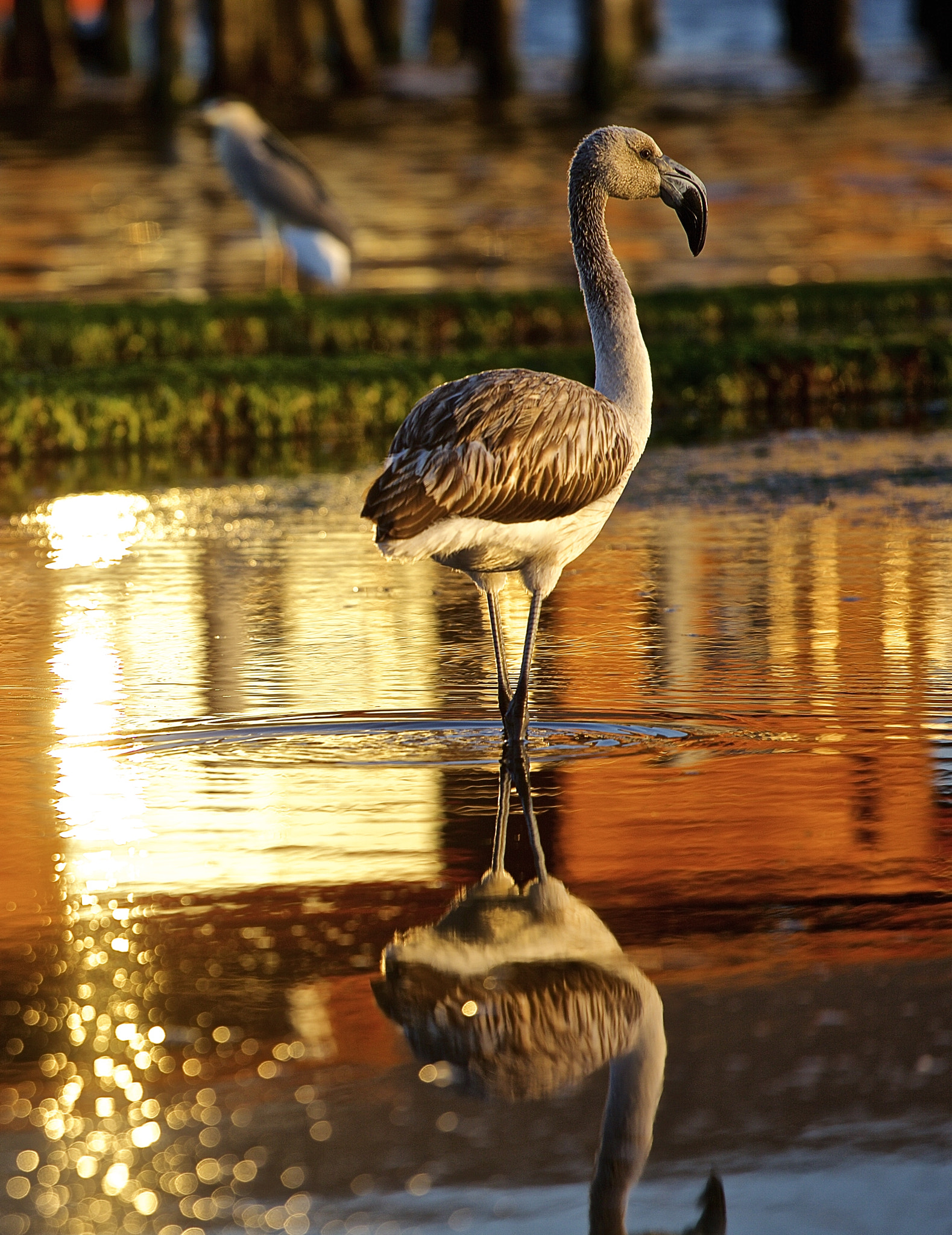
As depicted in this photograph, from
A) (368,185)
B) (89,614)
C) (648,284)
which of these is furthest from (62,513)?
(368,185)

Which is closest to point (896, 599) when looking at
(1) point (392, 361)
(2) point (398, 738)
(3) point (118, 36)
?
(2) point (398, 738)

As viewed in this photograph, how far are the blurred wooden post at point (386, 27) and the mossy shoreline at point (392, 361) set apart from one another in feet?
186

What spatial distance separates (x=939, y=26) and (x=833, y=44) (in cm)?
461

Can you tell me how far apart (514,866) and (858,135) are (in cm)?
4394

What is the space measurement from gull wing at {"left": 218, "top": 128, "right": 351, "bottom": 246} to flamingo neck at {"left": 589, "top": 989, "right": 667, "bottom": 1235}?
16783 millimetres

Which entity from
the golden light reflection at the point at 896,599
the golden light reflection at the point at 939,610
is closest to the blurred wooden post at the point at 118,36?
the golden light reflection at the point at 896,599

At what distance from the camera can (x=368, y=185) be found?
38.9m

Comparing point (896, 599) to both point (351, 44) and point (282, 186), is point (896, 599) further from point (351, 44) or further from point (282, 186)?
point (351, 44)

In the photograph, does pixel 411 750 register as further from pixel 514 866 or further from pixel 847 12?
pixel 847 12

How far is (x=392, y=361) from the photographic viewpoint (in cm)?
1656

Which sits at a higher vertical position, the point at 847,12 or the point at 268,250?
the point at 847,12

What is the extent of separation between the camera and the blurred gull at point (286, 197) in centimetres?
2106

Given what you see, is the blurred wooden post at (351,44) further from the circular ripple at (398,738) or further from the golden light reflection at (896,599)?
the circular ripple at (398,738)

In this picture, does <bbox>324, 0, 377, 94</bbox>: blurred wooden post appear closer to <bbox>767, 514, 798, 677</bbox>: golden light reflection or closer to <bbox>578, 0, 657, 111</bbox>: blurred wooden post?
<bbox>578, 0, 657, 111</bbox>: blurred wooden post
